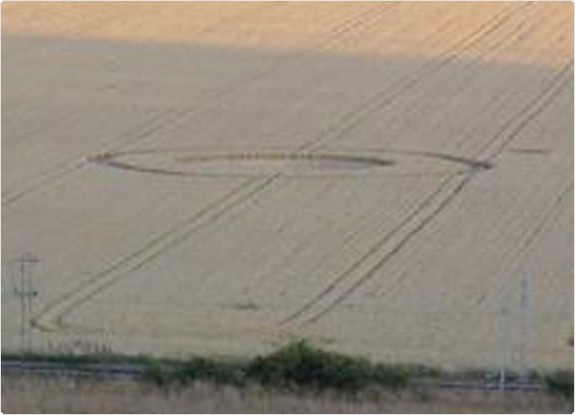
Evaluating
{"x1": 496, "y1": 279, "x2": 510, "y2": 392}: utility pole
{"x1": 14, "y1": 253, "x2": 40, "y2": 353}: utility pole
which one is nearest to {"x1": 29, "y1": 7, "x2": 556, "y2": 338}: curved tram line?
{"x1": 14, "y1": 253, "x2": 40, "y2": 353}: utility pole

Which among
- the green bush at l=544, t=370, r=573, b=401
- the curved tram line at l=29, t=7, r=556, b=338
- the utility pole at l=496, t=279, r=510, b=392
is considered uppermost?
the curved tram line at l=29, t=7, r=556, b=338

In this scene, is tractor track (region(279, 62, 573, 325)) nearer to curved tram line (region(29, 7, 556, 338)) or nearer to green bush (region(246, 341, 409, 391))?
curved tram line (region(29, 7, 556, 338))

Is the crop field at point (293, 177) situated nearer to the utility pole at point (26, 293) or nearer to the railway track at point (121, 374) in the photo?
the utility pole at point (26, 293)

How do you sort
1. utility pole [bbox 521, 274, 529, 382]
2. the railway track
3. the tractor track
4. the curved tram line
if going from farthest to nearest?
the tractor track
the curved tram line
utility pole [bbox 521, 274, 529, 382]
the railway track

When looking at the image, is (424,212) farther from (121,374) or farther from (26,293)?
(121,374)

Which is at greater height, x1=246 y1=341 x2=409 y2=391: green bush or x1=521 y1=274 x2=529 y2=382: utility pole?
x1=521 y1=274 x2=529 y2=382: utility pole

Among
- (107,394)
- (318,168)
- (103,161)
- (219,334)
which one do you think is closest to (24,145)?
(103,161)

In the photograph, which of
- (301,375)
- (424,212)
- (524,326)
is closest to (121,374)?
(301,375)
